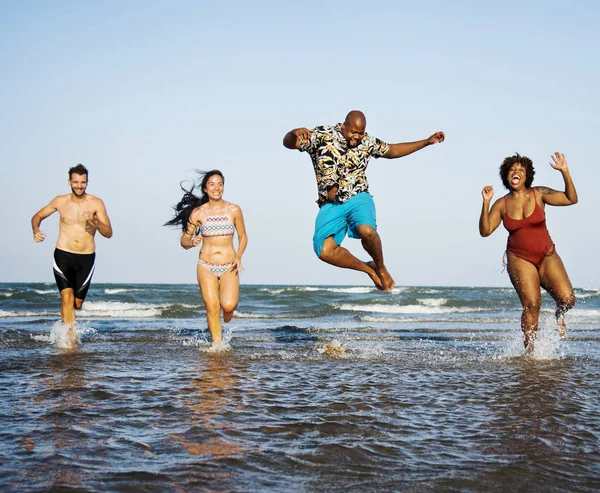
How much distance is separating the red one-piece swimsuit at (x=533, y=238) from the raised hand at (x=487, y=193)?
45cm

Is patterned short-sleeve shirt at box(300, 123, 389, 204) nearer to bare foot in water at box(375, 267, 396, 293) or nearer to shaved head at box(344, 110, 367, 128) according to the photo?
shaved head at box(344, 110, 367, 128)

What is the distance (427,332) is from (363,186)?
21.1 ft

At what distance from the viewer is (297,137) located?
25.7 ft

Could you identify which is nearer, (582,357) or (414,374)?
(414,374)

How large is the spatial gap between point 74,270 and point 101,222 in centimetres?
78

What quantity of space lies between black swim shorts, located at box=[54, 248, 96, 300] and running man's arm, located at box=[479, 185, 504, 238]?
548cm

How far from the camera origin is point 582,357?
27.4 feet

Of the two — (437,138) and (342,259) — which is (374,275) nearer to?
(342,259)

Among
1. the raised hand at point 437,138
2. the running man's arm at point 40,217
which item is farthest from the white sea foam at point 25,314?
the raised hand at point 437,138

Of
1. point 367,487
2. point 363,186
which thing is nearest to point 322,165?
point 363,186

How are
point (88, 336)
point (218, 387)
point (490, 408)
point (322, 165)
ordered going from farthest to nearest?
point (88, 336), point (322, 165), point (218, 387), point (490, 408)

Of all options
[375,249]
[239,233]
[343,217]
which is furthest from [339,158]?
[239,233]

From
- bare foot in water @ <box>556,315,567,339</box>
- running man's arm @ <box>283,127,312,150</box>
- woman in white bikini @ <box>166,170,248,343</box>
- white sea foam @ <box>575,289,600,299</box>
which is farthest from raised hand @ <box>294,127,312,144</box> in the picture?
white sea foam @ <box>575,289,600,299</box>

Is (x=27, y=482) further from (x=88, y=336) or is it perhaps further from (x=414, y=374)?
(x=88, y=336)
